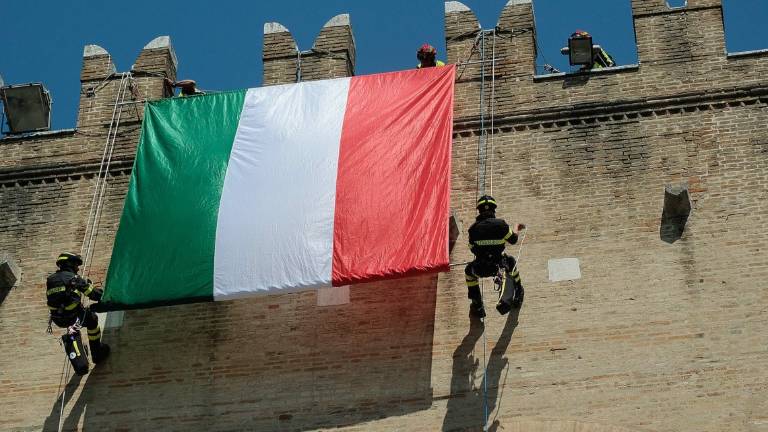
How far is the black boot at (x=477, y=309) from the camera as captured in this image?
1535 cm

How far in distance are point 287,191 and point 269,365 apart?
1.91m

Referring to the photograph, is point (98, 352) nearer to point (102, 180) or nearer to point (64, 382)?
point (64, 382)

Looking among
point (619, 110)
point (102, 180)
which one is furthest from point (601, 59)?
point (102, 180)

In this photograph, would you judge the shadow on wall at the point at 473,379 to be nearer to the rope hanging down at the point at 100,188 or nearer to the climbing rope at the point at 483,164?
the climbing rope at the point at 483,164

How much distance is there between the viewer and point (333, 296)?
1587cm

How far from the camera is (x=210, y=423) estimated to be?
15.0m

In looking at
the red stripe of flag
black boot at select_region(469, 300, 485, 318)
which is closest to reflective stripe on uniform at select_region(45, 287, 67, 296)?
the red stripe of flag

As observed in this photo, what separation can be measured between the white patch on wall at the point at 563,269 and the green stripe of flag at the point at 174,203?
11.4ft

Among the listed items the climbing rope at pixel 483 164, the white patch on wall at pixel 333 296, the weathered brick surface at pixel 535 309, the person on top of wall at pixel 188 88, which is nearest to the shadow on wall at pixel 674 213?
the weathered brick surface at pixel 535 309

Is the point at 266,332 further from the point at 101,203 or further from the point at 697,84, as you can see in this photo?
the point at 697,84

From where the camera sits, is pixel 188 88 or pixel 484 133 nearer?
pixel 484 133

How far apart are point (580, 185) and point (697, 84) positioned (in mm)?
1893

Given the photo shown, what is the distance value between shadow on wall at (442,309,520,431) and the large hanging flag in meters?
0.84

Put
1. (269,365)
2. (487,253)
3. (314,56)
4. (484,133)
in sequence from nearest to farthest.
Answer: (487,253)
(269,365)
(484,133)
(314,56)
